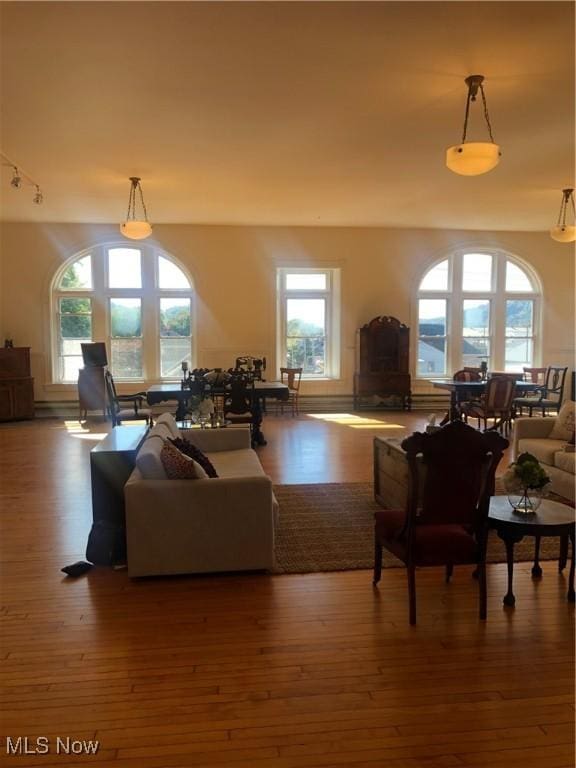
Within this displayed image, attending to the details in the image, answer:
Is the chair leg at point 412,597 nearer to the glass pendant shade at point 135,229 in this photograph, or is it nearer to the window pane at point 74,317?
the glass pendant shade at point 135,229

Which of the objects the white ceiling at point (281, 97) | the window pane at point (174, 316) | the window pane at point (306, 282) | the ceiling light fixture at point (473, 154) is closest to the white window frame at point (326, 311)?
the window pane at point (306, 282)

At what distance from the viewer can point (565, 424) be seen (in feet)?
17.4

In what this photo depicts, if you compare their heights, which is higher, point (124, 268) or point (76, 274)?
point (124, 268)

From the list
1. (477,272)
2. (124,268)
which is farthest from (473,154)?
(124,268)

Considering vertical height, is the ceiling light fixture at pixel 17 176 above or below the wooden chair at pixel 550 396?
above

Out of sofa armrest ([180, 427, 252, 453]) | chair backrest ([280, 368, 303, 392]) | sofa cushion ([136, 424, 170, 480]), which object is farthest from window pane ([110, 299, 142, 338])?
sofa cushion ([136, 424, 170, 480])

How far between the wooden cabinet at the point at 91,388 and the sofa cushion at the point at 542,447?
6.92 meters

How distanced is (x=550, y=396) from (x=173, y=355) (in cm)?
728

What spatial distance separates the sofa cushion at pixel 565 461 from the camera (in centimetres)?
472

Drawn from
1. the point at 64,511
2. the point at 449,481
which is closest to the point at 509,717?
the point at 449,481

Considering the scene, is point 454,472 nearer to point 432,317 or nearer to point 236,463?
point 236,463

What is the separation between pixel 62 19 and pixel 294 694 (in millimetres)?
3936

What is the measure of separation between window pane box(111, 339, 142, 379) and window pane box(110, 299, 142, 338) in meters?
0.15

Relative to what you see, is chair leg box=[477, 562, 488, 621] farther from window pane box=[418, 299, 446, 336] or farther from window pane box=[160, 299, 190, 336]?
window pane box=[418, 299, 446, 336]
